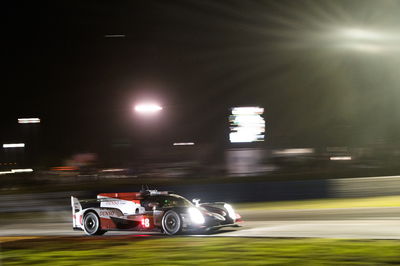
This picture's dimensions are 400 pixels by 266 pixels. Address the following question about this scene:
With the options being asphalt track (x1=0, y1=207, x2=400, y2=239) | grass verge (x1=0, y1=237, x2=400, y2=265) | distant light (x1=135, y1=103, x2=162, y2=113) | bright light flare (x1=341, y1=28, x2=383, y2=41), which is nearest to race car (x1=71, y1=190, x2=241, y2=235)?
asphalt track (x1=0, y1=207, x2=400, y2=239)

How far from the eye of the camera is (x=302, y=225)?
12.8m

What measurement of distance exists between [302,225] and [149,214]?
141 inches

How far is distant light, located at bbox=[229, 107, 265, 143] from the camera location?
139 ft

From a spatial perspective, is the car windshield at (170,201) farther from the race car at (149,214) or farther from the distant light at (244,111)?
the distant light at (244,111)

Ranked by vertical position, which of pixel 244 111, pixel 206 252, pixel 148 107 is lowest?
pixel 206 252

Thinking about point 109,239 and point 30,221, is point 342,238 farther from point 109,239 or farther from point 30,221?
point 30,221

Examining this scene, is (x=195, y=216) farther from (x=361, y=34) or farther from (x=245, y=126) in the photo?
(x=245, y=126)

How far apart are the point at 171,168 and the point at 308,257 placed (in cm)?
2514

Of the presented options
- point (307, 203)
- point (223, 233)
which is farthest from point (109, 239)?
point (307, 203)

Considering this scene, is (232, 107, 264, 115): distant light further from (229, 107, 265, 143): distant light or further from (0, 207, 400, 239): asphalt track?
(0, 207, 400, 239): asphalt track

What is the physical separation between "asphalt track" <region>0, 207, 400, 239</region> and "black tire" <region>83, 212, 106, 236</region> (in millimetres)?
317

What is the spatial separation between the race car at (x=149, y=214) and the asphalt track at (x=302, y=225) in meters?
0.32

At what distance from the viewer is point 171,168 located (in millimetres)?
33062

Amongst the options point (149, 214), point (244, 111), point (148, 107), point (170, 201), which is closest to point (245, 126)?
point (244, 111)
